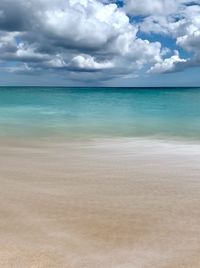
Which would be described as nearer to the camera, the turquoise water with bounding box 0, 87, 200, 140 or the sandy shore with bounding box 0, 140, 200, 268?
the sandy shore with bounding box 0, 140, 200, 268

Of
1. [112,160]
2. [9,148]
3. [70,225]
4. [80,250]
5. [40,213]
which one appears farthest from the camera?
[9,148]

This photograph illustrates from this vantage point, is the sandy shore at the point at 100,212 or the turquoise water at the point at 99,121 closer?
the sandy shore at the point at 100,212

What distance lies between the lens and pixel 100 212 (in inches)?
184

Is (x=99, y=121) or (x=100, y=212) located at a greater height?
(x=99, y=121)

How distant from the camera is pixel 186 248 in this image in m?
3.69

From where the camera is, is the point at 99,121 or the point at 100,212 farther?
the point at 99,121

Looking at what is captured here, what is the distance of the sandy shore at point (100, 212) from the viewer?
3.50 m

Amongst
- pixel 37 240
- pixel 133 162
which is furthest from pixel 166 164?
pixel 37 240

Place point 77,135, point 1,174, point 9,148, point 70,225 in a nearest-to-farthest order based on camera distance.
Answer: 1. point 70,225
2. point 1,174
3. point 9,148
4. point 77,135

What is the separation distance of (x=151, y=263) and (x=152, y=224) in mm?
934

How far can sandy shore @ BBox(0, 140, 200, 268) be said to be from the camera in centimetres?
350

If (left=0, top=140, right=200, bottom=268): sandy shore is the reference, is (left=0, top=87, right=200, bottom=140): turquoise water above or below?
above

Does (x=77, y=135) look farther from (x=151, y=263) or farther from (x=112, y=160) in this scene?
(x=151, y=263)

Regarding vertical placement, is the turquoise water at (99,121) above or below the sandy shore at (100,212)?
above
